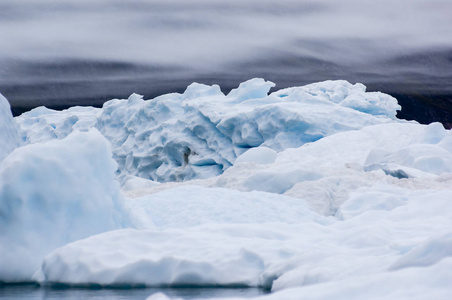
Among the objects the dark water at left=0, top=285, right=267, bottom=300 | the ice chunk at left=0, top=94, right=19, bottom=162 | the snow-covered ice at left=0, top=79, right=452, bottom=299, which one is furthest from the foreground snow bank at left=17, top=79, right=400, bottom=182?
the dark water at left=0, top=285, right=267, bottom=300

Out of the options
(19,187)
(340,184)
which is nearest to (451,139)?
(340,184)

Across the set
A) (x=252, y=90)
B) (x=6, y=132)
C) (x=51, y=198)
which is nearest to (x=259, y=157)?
(x=6, y=132)

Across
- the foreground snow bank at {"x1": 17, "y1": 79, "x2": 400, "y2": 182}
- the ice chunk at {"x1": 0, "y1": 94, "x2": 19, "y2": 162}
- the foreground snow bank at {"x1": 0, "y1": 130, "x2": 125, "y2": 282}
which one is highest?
the foreground snow bank at {"x1": 0, "y1": 130, "x2": 125, "y2": 282}

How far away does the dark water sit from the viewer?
3.79 meters

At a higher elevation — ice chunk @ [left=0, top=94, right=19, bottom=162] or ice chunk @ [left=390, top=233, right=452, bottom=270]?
ice chunk @ [left=390, top=233, right=452, bottom=270]

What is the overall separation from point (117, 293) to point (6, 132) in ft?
20.8

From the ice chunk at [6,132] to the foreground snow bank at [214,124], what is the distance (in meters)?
8.34

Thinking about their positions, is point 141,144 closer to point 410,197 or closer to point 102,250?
point 410,197

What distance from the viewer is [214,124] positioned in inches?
724

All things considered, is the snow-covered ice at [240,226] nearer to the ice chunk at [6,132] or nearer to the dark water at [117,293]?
the dark water at [117,293]

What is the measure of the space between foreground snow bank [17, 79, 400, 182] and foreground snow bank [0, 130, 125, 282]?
12.0 m

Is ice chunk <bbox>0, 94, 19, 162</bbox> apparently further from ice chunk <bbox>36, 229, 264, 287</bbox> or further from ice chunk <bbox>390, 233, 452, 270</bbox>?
ice chunk <bbox>390, 233, 452, 270</bbox>

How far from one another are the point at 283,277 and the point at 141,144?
52.7 ft

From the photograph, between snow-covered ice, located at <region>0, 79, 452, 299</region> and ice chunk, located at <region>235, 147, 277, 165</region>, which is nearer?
snow-covered ice, located at <region>0, 79, 452, 299</region>
